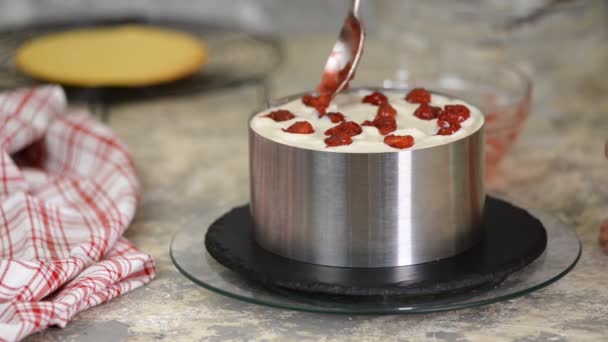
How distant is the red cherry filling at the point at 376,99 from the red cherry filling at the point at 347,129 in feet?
0.34

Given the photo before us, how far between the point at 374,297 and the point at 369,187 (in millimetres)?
93

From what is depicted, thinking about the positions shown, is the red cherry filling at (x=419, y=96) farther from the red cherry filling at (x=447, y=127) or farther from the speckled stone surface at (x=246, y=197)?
the speckled stone surface at (x=246, y=197)

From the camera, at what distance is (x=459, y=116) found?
2.99ft

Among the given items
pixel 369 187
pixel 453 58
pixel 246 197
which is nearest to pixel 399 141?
pixel 369 187

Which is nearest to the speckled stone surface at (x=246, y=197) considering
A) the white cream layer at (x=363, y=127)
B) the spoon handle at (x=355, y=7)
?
the white cream layer at (x=363, y=127)

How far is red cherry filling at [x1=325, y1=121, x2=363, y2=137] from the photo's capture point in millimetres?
859

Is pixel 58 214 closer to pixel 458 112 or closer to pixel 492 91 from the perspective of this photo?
pixel 458 112

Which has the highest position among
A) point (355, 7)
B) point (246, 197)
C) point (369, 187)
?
point (355, 7)

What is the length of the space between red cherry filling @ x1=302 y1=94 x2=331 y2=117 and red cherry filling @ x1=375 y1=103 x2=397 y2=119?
0.05m

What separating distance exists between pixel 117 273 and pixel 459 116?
35 cm

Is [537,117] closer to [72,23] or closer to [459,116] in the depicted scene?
[459,116]

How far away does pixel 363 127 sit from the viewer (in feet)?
2.90

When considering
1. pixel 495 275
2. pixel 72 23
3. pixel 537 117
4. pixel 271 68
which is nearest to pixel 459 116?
pixel 495 275

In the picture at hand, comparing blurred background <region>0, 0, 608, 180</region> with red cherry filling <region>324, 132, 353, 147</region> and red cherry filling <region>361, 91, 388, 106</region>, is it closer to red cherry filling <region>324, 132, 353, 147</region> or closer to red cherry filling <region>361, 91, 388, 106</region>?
red cherry filling <region>361, 91, 388, 106</region>
